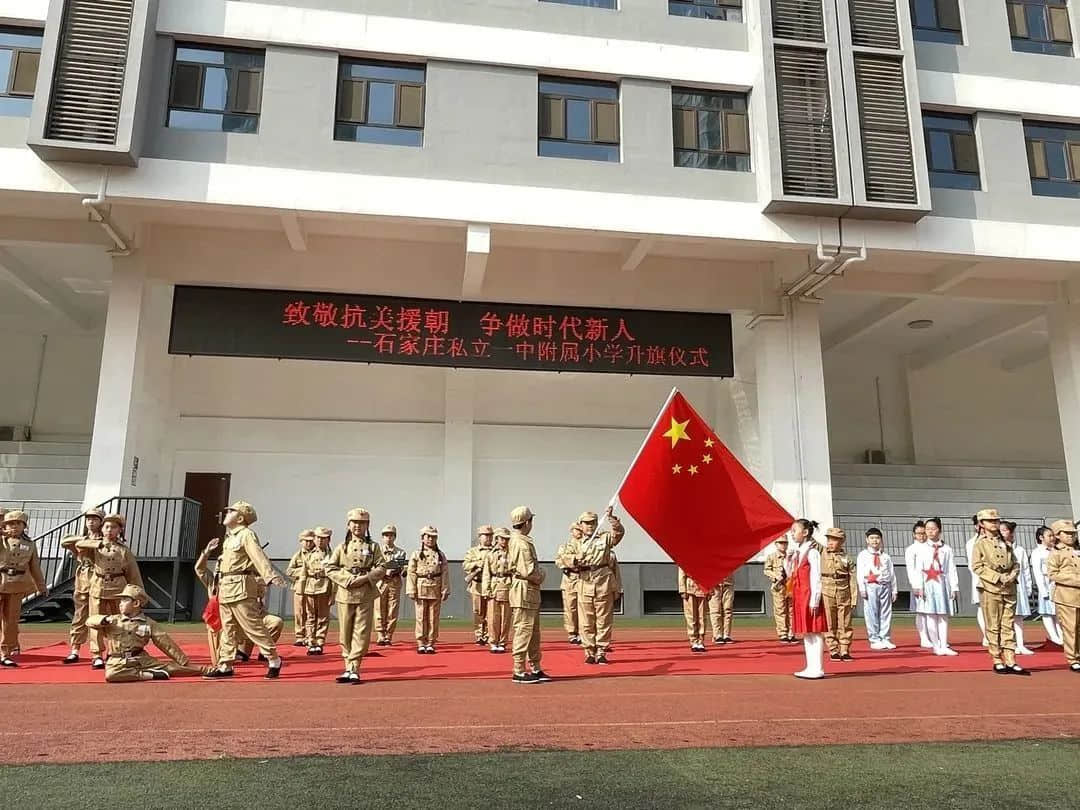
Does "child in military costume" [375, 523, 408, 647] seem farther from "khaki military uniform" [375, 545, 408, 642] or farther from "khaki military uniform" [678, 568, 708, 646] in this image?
"khaki military uniform" [678, 568, 708, 646]

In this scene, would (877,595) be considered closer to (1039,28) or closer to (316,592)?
(316,592)

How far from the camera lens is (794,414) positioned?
43.7 feet

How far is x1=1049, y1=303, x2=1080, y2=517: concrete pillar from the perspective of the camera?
14.0 metres

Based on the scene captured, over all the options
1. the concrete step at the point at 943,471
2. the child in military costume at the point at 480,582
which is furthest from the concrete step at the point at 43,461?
the concrete step at the point at 943,471

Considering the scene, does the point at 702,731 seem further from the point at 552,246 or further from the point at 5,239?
the point at 5,239

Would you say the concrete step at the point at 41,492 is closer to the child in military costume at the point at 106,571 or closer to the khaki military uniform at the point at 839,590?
the child in military costume at the point at 106,571

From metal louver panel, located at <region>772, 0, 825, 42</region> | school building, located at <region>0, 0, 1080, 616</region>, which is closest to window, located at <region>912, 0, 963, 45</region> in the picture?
school building, located at <region>0, 0, 1080, 616</region>

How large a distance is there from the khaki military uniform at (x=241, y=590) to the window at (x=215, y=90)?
693 centimetres

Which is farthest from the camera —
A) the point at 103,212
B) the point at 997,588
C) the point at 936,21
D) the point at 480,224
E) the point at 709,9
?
the point at 936,21

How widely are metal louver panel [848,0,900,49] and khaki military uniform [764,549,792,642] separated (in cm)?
826

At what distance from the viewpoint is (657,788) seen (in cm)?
383

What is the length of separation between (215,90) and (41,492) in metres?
8.48

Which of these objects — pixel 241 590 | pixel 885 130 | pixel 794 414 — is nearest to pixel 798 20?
pixel 885 130

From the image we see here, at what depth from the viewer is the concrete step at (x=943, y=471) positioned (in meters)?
18.8
